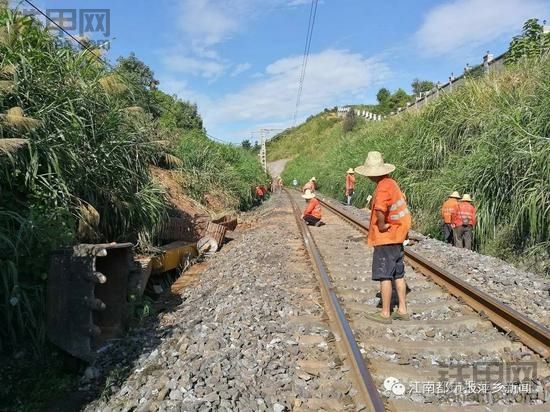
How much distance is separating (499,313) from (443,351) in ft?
→ 3.32

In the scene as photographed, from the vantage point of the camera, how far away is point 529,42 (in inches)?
558

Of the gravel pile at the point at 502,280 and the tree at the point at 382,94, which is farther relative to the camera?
the tree at the point at 382,94

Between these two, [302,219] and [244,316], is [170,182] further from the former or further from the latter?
[244,316]

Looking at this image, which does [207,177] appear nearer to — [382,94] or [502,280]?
[502,280]

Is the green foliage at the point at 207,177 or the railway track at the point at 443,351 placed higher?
the green foliage at the point at 207,177

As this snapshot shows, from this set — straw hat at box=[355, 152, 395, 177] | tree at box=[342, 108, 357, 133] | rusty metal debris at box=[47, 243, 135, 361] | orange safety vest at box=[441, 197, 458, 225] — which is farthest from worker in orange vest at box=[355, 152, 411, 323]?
tree at box=[342, 108, 357, 133]

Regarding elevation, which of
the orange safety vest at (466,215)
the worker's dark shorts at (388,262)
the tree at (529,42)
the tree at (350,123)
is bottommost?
the worker's dark shorts at (388,262)

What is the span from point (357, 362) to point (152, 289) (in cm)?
446

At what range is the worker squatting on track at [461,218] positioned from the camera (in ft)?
32.9

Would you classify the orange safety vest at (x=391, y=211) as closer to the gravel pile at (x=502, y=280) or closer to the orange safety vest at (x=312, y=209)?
the gravel pile at (x=502, y=280)

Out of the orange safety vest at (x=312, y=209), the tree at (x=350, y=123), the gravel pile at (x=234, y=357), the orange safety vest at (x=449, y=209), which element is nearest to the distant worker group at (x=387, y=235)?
the gravel pile at (x=234, y=357)

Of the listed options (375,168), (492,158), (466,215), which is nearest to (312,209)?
(466,215)

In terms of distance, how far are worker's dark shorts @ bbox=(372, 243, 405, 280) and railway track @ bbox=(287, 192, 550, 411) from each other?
48 cm

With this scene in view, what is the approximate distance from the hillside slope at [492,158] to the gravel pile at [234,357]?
4.51 meters
